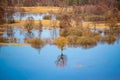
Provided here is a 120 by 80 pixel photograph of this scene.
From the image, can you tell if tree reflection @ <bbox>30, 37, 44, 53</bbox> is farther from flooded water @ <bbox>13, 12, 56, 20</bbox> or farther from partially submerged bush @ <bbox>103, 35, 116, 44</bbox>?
partially submerged bush @ <bbox>103, 35, 116, 44</bbox>

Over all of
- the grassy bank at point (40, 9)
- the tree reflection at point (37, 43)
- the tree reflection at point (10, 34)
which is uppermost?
the grassy bank at point (40, 9)

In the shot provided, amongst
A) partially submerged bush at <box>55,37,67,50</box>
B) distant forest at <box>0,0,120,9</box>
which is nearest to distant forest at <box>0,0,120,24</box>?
distant forest at <box>0,0,120,9</box>

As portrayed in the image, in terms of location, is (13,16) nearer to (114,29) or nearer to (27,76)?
(27,76)

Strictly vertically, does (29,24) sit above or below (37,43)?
above

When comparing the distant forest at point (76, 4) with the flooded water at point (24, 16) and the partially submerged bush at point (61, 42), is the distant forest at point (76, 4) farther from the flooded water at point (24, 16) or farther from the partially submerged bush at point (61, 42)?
the partially submerged bush at point (61, 42)

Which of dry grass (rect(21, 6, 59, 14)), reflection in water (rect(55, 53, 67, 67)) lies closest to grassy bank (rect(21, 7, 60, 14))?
dry grass (rect(21, 6, 59, 14))

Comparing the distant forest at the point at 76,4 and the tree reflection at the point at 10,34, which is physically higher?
the distant forest at the point at 76,4

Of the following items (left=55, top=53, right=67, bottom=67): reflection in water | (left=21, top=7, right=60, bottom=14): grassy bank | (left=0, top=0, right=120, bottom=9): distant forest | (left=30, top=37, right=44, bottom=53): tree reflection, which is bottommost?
(left=55, top=53, right=67, bottom=67): reflection in water

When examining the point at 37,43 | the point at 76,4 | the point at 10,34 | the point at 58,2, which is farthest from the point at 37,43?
the point at 76,4

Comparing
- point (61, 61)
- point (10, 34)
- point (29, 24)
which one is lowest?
point (61, 61)

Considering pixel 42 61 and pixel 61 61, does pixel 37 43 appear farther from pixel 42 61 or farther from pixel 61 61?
pixel 61 61

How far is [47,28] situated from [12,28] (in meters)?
0.43

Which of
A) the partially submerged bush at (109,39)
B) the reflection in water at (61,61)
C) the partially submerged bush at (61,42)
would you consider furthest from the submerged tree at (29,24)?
the partially submerged bush at (109,39)

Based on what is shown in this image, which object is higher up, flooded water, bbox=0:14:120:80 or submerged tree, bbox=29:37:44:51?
submerged tree, bbox=29:37:44:51
